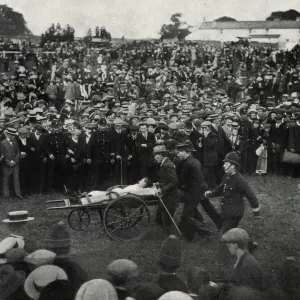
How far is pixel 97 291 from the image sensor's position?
322 centimetres

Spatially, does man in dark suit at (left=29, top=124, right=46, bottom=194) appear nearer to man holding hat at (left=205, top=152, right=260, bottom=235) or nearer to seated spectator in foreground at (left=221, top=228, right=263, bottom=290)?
man holding hat at (left=205, top=152, right=260, bottom=235)

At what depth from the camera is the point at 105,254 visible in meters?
7.34

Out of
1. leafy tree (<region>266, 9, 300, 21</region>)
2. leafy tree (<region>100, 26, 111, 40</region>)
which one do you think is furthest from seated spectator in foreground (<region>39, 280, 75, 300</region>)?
leafy tree (<region>100, 26, 111, 40</region>)

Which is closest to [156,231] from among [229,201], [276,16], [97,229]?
[97,229]

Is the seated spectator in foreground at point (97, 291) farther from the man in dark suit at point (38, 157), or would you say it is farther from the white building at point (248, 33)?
the white building at point (248, 33)

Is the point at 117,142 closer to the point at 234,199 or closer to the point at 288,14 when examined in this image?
the point at 234,199

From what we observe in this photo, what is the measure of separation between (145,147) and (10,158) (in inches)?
113

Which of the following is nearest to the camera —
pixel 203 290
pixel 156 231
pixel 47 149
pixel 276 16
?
pixel 203 290

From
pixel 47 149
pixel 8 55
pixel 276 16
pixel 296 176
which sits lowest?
pixel 296 176

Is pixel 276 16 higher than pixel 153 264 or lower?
higher

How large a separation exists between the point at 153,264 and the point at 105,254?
0.79 m

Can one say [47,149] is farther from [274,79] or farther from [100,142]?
[274,79]

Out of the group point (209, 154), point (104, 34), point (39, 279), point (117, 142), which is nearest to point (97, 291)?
point (39, 279)

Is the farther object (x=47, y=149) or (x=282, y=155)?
(x=282, y=155)
